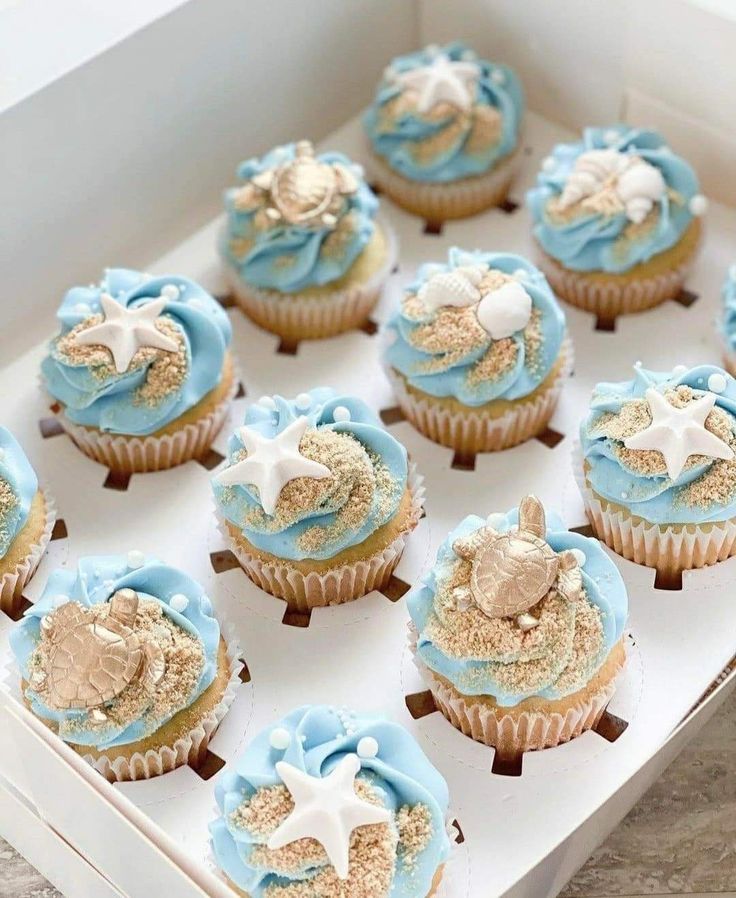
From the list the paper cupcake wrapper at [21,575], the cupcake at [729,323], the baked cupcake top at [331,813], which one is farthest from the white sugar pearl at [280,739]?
the cupcake at [729,323]

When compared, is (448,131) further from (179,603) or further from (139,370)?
(179,603)

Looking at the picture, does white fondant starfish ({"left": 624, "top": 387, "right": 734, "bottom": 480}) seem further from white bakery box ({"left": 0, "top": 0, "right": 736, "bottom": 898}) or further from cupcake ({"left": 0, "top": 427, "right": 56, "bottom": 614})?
cupcake ({"left": 0, "top": 427, "right": 56, "bottom": 614})

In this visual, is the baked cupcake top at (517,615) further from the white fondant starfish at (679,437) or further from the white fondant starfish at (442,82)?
the white fondant starfish at (442,82)

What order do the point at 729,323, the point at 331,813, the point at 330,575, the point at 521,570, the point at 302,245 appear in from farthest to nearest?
the point at 302,245, the point at 729,323, the point at 330,575, the point at 521,570, the point at 331,813

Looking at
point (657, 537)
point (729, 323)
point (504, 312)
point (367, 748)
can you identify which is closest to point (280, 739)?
point (367, 748)

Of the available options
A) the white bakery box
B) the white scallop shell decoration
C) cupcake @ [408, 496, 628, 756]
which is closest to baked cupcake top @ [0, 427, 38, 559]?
the white bakery box

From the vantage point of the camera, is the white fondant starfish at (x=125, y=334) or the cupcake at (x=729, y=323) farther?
the cupcake at (x=729, y=323)
